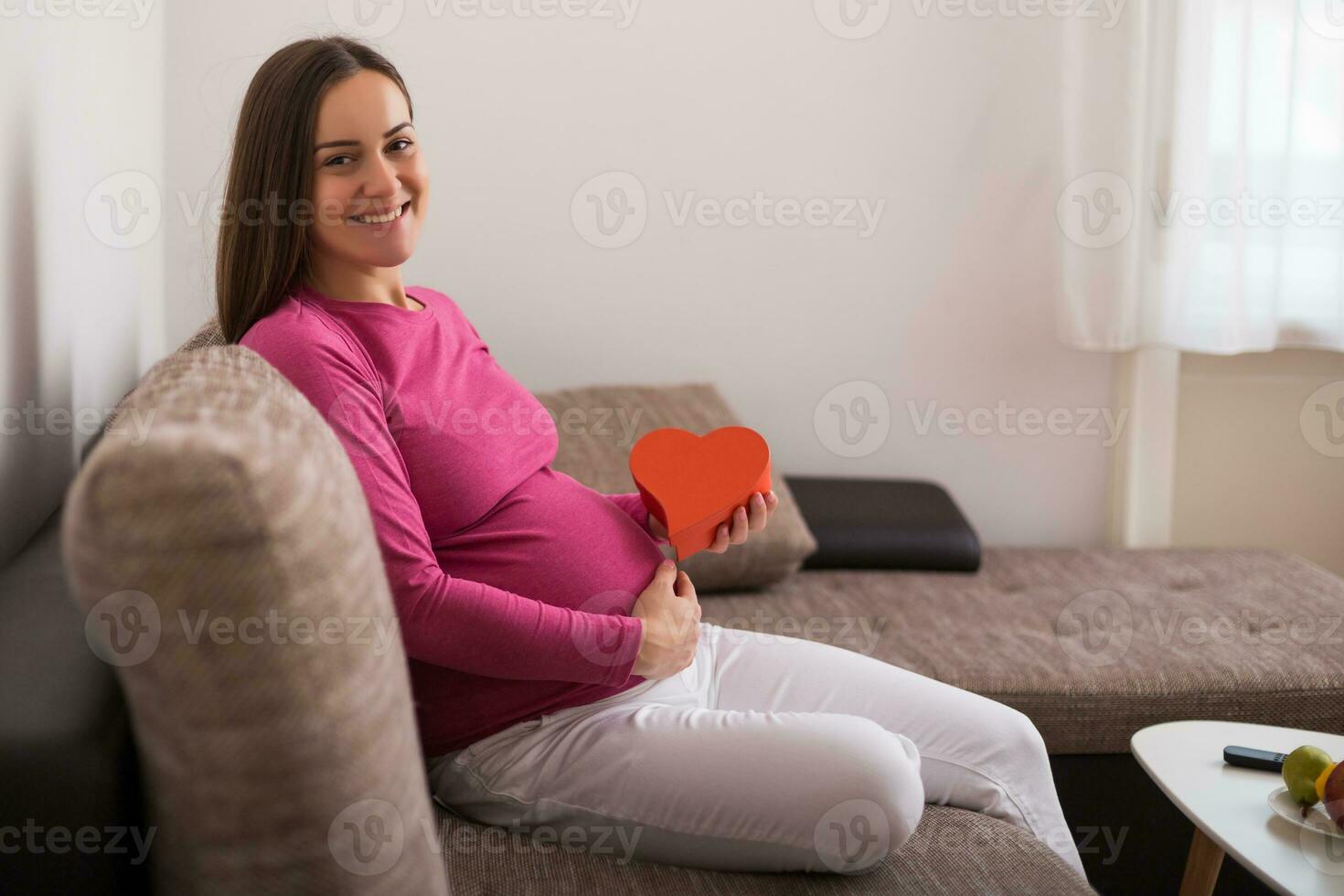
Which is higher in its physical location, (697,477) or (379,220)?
(379,220)

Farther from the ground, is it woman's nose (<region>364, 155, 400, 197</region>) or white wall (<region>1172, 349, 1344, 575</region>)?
woman's nose (<region>364, 155, 400, 197</region>)

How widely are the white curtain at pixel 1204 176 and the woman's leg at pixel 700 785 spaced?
170cm

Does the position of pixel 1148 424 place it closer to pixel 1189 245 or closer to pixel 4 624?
pixel 1189 245

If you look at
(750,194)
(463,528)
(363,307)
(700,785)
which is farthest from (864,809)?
(750,194)

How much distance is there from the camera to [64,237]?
1.61 metres

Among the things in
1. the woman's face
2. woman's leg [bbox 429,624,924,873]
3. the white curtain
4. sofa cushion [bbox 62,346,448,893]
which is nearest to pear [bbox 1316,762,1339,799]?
woman's leg [bbox 429,624,924,873]

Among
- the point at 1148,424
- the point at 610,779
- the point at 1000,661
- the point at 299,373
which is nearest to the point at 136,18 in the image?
the point at 299,373

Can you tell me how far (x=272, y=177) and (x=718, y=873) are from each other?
0.90m

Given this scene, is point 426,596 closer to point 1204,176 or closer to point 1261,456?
point 1204,176

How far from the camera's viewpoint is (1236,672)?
1.97m

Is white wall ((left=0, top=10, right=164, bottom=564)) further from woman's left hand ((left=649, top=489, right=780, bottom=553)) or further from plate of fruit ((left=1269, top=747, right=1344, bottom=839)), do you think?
plate of fruit ((left=1269, top=747, right=1344, bottom=839))

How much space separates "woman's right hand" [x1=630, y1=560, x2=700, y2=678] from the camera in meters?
1.32

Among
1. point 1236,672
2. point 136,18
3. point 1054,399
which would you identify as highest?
point 136,18

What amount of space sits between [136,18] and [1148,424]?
2.34m
